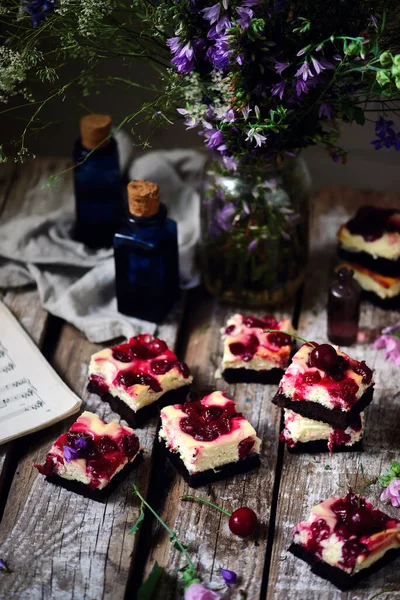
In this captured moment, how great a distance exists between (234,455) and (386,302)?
83cm

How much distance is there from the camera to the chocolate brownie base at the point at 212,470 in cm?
202

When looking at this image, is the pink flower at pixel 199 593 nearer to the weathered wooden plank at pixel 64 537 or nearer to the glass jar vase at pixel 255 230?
the weathered wooden plank at pixel 64 537

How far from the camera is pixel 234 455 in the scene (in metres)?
2.01

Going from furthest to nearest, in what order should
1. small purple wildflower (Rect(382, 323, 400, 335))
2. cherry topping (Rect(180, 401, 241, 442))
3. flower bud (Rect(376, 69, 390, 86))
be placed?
1. small purple wildflower (Rect(382, 323, 400, 335))
2. cherry topping (Rect(180, 401, 241, 442))
3. flower bud (Rect(376, 69, 390, 86))

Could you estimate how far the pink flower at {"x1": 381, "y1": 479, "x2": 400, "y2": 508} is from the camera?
198 centimetres

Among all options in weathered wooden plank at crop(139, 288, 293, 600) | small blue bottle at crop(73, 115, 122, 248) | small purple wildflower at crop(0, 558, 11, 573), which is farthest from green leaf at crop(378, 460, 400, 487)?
small blue bottle at crop(73, 115, 122, 248)

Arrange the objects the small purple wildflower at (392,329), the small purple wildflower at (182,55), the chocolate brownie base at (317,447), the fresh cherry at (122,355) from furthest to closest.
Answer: the small purple wildflower at (392,329) < the fresh cherry at (122,355) < the chocolate brownie base at (317,447) < the small purple wildflower at (182,55)

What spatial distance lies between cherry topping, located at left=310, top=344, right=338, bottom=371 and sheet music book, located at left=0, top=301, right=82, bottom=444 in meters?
0.64

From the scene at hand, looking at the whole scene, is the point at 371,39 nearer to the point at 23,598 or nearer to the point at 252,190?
the point at 252,190

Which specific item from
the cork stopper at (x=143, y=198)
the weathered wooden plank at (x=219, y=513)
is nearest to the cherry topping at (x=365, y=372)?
the weathered wooden plank at (x=219, y=513)

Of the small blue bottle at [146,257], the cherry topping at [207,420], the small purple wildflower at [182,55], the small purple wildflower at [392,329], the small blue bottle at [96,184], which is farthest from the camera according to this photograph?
the small blue bottle at [96,184]

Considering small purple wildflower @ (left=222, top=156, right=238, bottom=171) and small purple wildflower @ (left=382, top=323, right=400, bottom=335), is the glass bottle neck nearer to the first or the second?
small purple wildflower @ (left=222, top=156, right=238, bottom=171)

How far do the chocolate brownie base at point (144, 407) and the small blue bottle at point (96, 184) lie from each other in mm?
651

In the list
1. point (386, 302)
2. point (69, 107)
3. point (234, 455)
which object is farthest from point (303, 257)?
point (69, 107)
